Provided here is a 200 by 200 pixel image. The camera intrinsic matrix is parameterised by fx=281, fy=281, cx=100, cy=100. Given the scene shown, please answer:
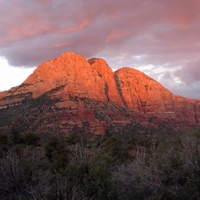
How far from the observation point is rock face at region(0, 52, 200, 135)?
250ft

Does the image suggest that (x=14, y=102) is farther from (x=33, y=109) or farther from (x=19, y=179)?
(x=19, y=179)

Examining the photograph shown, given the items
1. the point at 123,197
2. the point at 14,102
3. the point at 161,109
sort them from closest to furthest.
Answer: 1. the point at 123,197
2. the point at 14,102
3. the point at 161,109

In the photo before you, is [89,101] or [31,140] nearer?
[31,140]

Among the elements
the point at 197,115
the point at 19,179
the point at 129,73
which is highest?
the point at 129,73

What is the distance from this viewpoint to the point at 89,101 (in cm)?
9369

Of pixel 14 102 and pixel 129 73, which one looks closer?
pixel 14 102

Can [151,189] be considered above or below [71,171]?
below

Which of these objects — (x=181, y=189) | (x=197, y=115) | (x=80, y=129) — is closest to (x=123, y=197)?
(x=181, y=189)

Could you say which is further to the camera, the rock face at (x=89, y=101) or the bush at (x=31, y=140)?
the rock face at (x=89, y=101)

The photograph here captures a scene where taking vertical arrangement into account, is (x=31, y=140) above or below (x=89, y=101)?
below

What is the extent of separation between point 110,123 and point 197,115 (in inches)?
2487

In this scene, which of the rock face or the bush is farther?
the rock face

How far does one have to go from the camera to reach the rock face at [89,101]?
76.3 metres

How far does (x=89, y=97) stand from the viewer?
97938mm
